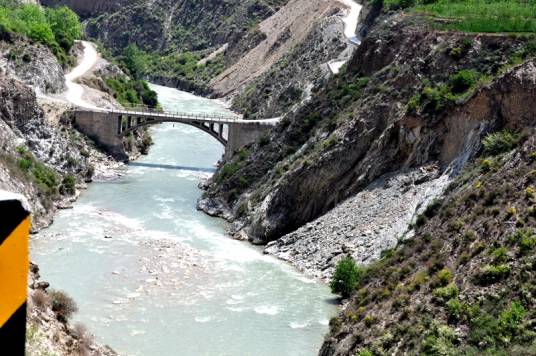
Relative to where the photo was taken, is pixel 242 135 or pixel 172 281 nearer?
pixel 172 281

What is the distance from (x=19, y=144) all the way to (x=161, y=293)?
21.4 m

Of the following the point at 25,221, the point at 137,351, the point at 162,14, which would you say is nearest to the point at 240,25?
the point at 162,14

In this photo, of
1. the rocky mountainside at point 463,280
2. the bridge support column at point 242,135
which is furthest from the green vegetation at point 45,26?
the rocky mountainside at point 463,280

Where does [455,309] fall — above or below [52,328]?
below

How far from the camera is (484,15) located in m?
47.3

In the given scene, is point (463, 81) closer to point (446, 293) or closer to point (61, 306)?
point (446, 293)

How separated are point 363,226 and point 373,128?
6.93 meters

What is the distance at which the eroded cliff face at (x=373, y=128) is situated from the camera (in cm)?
3694

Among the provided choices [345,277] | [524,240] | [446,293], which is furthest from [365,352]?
[345,277]

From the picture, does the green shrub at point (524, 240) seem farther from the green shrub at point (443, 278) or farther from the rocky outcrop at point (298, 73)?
the rocky outcrop at point (298, 73)

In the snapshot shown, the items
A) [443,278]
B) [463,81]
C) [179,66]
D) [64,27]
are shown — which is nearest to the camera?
[443,278]

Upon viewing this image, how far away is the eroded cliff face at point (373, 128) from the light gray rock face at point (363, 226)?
0.39m

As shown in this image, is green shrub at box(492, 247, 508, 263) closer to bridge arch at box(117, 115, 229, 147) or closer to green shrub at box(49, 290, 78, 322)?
green shrub at box(49, 290, 78, 322)

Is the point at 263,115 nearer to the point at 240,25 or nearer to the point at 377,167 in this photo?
the point at 377,167
